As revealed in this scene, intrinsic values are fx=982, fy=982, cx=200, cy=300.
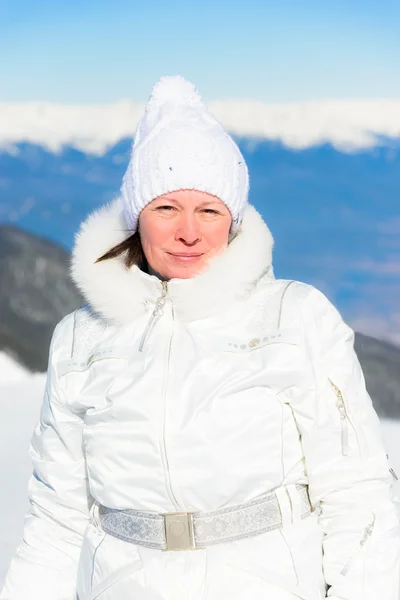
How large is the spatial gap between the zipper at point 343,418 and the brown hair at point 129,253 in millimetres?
427

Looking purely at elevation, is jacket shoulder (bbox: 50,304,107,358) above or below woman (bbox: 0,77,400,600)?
above

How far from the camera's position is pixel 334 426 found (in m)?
1.50

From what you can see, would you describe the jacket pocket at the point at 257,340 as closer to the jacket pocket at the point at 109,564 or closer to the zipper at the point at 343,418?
the zipper at the point at 343,418

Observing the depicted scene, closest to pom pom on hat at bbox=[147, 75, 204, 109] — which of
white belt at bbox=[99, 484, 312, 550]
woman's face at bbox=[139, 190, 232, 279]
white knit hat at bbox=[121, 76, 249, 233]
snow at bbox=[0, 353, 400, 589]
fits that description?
white knit hat at bbox=[121, 76, 249, 233]

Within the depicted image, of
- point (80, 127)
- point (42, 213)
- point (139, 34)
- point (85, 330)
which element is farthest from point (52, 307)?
point (85, 330)

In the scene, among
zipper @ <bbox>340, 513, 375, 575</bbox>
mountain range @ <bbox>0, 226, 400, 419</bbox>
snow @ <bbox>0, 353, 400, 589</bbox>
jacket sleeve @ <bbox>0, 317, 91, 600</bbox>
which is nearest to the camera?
zipper @ <bbox>340, 513, 375, 575</bbox>

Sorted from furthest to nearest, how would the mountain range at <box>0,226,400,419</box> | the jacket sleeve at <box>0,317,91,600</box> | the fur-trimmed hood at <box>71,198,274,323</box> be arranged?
the mountain range at <box>0,226,400,419</box>
the jacket sleeve at <box>0,317,91,600</box>
the fur-trimmed hood at <box>71,198,274,323</box>

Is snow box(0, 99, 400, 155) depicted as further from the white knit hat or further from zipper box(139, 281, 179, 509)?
zipper box(139, 281, 179, 509)

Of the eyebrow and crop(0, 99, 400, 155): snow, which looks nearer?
the eyebrow

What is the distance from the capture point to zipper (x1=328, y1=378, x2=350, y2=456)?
1496 millimetres

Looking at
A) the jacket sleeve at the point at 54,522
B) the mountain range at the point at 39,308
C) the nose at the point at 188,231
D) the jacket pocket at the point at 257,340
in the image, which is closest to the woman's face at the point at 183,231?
the nose at the point at 188,231

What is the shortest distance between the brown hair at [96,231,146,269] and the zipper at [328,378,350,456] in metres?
0.43

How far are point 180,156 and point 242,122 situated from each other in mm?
3736

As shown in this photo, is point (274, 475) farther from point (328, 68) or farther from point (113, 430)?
point (328, 68)
